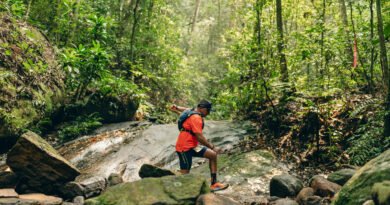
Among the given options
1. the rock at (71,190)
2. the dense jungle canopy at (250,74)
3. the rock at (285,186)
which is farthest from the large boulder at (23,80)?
the rock at (285,186)

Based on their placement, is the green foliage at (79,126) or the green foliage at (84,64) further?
the green foliage at (79,126)

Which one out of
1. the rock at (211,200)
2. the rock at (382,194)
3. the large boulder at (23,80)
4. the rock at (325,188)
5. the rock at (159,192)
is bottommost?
the rock at (325,188)

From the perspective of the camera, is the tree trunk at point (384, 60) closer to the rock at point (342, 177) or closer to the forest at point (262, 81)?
the forest at point (262, 81)

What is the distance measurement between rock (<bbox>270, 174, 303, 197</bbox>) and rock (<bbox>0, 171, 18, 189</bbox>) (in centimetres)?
532

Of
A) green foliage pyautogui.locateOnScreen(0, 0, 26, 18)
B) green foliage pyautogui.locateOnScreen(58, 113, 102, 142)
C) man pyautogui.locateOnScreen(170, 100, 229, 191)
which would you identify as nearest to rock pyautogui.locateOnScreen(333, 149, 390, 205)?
man pyautogui.locateOnScreen(170, 100, 229, 191)

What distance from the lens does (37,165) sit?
6.96m

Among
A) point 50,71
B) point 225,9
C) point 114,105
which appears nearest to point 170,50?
point 114,105

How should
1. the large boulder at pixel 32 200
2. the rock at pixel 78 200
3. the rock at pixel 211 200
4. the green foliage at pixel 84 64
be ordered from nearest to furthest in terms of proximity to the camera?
the rock at pixel 211 200 < the large boulder at pixel 32 200 < the rock at pixel 78 200 < the green foliage at pixel 84 64

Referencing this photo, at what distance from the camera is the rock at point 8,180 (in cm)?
690

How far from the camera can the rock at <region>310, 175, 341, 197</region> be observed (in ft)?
19.5

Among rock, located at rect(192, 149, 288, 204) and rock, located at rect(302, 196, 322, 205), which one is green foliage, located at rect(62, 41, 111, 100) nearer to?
rock, located at rect(192, 149, 288, 204)

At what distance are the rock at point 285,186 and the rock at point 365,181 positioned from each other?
6.77 feet

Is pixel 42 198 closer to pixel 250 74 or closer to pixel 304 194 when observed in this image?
pixel 304 194

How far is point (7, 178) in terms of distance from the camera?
275 inches
